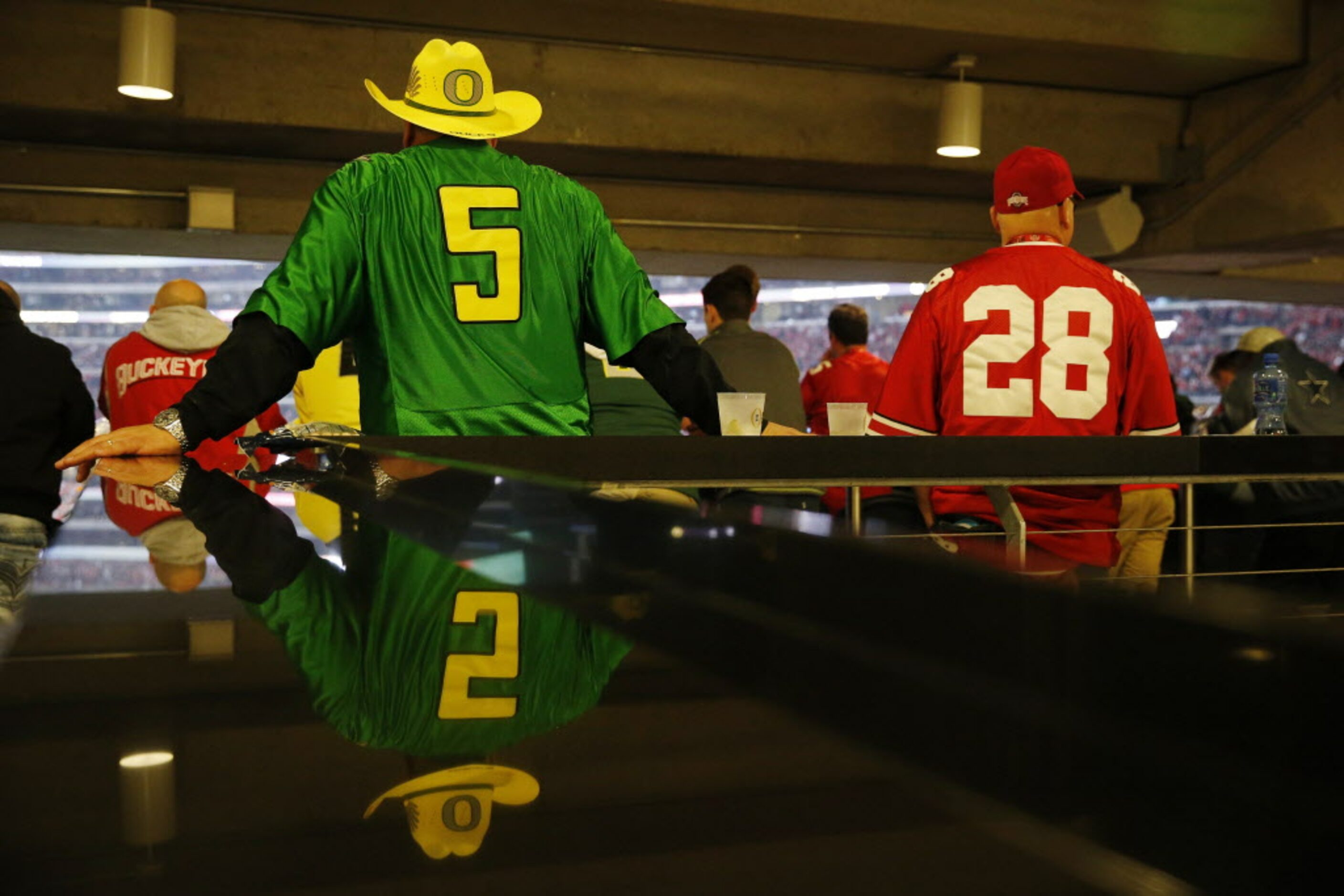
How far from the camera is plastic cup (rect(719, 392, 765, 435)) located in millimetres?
1868

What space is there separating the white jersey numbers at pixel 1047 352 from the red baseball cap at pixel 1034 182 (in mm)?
185

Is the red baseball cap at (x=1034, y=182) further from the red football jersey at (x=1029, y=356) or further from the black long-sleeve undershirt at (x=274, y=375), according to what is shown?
the black long-sleeve undershirt at (x=274, y=375)

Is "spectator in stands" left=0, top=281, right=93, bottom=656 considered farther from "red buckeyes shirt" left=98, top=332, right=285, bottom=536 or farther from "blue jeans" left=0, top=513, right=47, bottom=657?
"red buckeyes shirt" left=98, top=332, right=285, bottom=536

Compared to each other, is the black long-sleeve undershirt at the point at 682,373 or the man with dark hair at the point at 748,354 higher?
the man with dark hair at the point at 748,354

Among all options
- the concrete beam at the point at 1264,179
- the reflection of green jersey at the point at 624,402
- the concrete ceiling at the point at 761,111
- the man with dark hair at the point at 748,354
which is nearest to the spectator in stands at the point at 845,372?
the man with dark hair at the point at 748,354

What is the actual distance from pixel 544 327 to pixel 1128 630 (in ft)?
5.77

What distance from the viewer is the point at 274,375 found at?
69.7 inches

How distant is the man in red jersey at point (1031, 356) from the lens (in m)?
2.17

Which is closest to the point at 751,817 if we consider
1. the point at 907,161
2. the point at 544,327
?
the point at 544,327

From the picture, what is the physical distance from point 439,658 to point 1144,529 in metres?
1.29

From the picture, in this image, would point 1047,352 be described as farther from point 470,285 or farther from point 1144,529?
point 470,285

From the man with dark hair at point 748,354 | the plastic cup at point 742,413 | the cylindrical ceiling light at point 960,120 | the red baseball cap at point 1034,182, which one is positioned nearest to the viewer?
the plastic cup at point 742,413

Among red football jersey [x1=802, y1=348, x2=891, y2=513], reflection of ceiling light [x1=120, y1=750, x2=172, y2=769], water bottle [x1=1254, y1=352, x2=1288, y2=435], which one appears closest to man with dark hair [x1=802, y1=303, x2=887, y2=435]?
red football jersey [x1=802, y1=348, x2=891, y2=513]

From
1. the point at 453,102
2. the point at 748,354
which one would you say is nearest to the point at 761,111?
the point at 748,354
